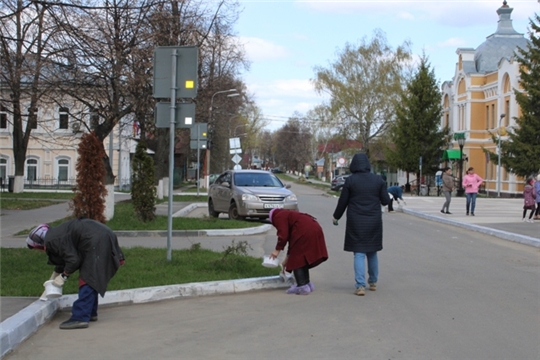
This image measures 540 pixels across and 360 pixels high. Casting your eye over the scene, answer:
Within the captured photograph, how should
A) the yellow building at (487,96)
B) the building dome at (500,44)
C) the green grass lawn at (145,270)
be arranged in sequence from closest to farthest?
the green grass lawn at (145,270)
the yellow building at (487,96)
the building dome at (500,44)

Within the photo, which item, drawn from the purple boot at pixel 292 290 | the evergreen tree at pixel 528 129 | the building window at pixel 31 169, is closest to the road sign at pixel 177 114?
the purple boot at pixel 292 290

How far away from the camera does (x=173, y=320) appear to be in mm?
7523

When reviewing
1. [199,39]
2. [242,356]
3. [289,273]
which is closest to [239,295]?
[289,273]

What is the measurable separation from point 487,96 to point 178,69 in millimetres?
50212

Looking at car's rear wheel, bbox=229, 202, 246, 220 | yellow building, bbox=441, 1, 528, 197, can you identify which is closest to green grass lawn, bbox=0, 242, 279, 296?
car's rear wheel, bbox=229, 202, 246, 220

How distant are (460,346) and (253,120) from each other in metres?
91.3

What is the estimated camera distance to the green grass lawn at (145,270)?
8.71 meters

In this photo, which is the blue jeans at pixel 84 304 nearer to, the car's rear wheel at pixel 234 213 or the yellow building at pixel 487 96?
the car's rear wheel at pixel 234 213

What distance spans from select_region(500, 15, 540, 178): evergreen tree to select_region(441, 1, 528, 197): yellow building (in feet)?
17.9

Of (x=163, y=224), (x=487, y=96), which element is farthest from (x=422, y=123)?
(x=163, y=224)

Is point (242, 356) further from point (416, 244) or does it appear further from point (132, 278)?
point (416, 244)

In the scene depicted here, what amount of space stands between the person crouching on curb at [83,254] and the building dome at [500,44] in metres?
55.2

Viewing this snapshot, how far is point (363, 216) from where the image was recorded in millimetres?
9094

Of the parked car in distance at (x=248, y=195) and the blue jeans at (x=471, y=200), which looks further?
the blue jeans at (x=471, y=200)
